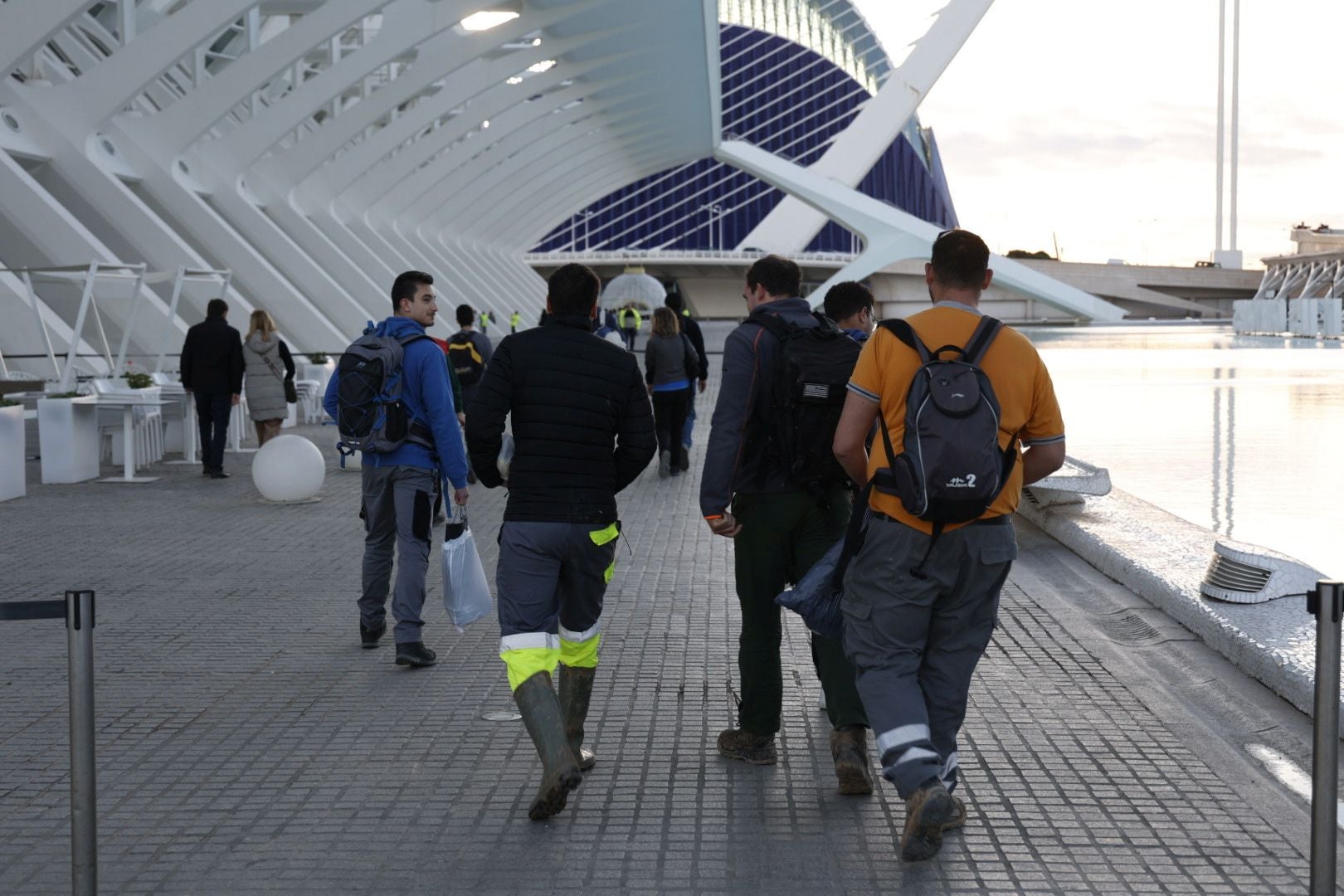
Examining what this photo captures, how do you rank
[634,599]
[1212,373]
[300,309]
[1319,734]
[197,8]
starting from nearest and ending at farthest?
[1319,734]
[634,599]
[197,8]
[300,309]
[1212,373]

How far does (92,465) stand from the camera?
12328 millimetres

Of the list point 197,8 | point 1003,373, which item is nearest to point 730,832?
point 1003,373

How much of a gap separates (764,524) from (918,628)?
728 millimetres

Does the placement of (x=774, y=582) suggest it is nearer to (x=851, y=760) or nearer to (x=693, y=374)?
(x=851, y=760)

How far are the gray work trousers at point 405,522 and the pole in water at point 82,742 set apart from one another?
2.60m

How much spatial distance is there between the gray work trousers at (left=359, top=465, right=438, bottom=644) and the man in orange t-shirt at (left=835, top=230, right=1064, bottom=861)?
2.30 meters

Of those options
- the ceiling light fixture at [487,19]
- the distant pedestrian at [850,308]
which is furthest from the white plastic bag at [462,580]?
the ceiling light fixture at [487,19]

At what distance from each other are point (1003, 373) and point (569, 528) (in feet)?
4.04

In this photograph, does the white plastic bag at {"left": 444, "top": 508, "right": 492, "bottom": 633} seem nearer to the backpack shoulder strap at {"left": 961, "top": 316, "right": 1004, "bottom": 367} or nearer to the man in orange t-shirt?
the man in orange t-shirt

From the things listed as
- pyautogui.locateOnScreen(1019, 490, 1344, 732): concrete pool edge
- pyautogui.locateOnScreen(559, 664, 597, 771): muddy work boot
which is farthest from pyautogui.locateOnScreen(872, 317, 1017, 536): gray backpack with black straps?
pyautogui.locateOnScreen(1019, 490, 1344, 732): concrete pool edge

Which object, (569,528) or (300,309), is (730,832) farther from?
(300,309)

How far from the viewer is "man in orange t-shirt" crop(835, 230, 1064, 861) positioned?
12.1 ft

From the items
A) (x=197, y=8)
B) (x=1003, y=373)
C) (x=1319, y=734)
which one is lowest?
(x=1319, y=734)

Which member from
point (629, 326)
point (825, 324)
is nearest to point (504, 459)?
point (825, 324)
